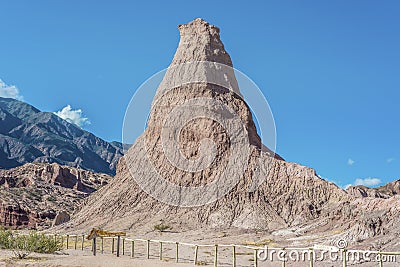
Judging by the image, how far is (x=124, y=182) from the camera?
182ft

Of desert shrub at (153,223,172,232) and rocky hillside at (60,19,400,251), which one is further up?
rocky hillside at (60,19,400,251)

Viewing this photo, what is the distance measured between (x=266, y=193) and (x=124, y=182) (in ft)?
57.4

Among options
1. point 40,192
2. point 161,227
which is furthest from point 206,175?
point 40,192

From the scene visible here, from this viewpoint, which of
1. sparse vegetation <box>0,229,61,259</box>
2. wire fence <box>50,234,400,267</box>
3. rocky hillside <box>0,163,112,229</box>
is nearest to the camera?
wire fence <box>50,234,400,267</box>

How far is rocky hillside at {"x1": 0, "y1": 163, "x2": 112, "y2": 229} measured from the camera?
6681cm

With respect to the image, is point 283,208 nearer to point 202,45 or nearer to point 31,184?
point 202,45

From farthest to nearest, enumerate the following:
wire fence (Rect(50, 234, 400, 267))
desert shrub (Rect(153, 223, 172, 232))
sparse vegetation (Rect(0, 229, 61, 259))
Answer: desert shrub (Rect(153, 223, 172, 232)) < sparse vegetation (Rect(0, 229, 61, 259)) < wire fence (Rect(50, 234, 400, 267))

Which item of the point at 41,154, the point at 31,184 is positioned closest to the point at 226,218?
the point at 31,184

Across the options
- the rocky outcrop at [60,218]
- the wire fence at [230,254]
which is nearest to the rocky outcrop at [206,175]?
the rocky outcrop at [60,218]

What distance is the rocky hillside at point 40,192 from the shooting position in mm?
66812

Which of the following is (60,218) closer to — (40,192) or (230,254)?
(40,192)

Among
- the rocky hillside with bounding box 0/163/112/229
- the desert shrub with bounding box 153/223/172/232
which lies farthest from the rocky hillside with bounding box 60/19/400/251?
the rocky hillside with bounding box 0/163/112/229

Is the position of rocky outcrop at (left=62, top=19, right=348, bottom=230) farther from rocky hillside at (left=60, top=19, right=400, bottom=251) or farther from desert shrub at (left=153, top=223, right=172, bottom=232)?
desert shrub at (left=153, top=223, right=172, bottom=232)

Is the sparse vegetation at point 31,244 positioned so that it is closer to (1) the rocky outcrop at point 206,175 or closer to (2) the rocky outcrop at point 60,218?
(1) the rocky outcrop at point 206,175
